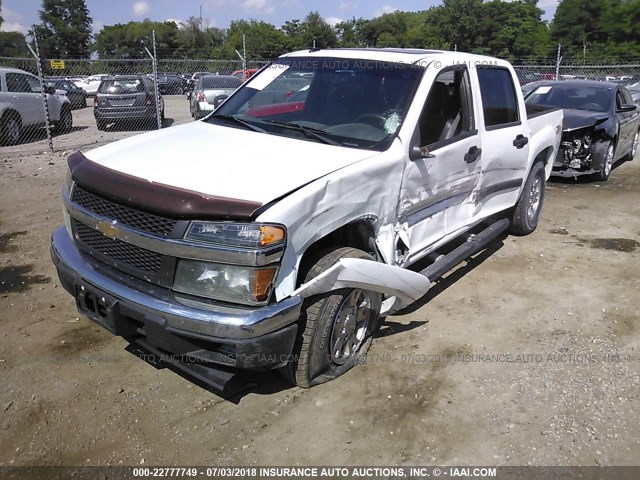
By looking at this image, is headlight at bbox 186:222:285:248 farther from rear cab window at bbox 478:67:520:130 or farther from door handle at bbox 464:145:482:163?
rear cab window at bbox 478:67:520:130

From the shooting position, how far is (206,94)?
50.9 ft

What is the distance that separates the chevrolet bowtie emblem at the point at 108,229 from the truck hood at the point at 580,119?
7715 mm

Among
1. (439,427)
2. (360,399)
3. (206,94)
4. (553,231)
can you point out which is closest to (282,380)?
(360,399)

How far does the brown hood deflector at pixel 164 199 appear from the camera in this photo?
266 cm

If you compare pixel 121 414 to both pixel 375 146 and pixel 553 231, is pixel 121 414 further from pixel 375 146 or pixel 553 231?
pixel 553 231

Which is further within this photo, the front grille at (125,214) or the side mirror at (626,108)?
the side mirror at (626,108)

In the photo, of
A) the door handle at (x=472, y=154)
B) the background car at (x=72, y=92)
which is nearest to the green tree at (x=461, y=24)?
the background car at (x=72, y=92)

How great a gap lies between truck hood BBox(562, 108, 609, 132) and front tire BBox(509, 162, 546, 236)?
2.88m

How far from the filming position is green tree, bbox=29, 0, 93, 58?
82938 millimetres

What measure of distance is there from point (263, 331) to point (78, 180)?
1.48m

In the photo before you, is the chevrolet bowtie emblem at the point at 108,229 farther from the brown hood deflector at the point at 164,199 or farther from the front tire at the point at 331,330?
the front tire at the point at 331,330

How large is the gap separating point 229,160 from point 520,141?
3228 millimetres

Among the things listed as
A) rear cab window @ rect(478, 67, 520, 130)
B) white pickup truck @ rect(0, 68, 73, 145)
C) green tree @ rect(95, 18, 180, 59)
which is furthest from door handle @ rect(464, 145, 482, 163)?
green tree @ rect(95, 18, 180, 59)

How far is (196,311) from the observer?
9.00 feet
